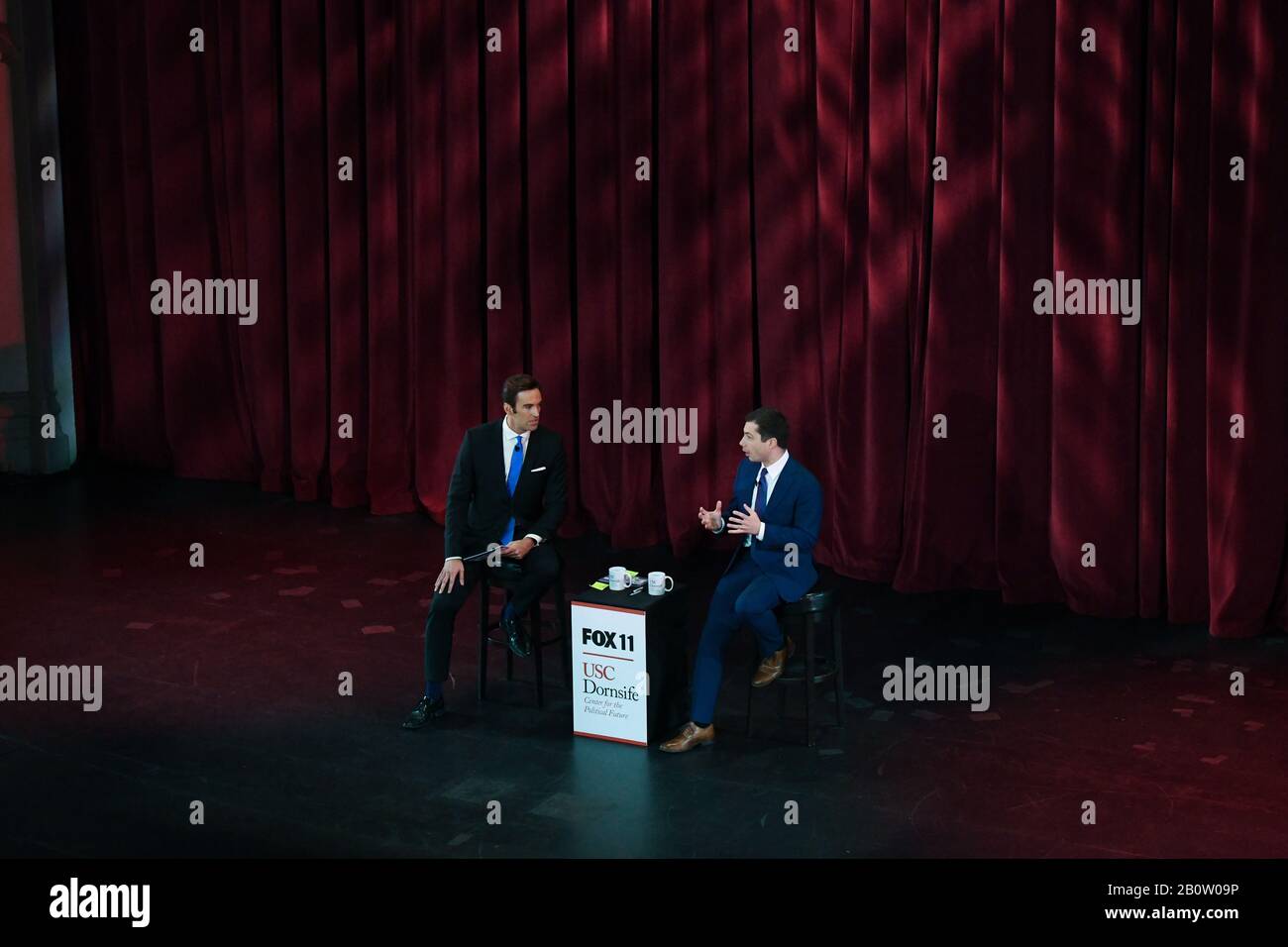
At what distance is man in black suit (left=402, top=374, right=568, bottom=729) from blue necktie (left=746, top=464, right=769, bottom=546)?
80 cm

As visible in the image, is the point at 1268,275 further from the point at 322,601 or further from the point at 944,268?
the point at 322,601

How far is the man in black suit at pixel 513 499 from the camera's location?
598cm

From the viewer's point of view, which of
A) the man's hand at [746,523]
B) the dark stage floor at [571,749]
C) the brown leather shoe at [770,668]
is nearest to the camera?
the dark stage floor at [571,749]

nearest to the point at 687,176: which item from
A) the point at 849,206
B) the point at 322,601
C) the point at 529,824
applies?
the point at 849,206

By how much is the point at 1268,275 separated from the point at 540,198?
→ 3640mm

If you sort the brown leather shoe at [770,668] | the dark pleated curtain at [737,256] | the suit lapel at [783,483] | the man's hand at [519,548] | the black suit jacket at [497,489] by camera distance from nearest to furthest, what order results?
the suit lapel at [783,483], the brown leather shoe at [770,668], the man's hand at [519,548], the black suit jacket at [497,489], the dark pleated curtain at [737,256]

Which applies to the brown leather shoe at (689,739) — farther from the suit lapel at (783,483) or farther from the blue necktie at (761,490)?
the suit lapel at (783,483)

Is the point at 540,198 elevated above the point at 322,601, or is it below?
above

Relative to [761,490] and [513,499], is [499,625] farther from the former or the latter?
[761,490]

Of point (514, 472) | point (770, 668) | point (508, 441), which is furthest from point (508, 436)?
point (770, 668)

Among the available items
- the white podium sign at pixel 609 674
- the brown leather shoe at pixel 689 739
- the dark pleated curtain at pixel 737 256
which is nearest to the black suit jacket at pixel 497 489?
the white podium sign at pixel 609 674

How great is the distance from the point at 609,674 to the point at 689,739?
1.16 ft

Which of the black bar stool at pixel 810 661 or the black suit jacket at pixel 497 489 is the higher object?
the black suit jacket at pixel 497 489
